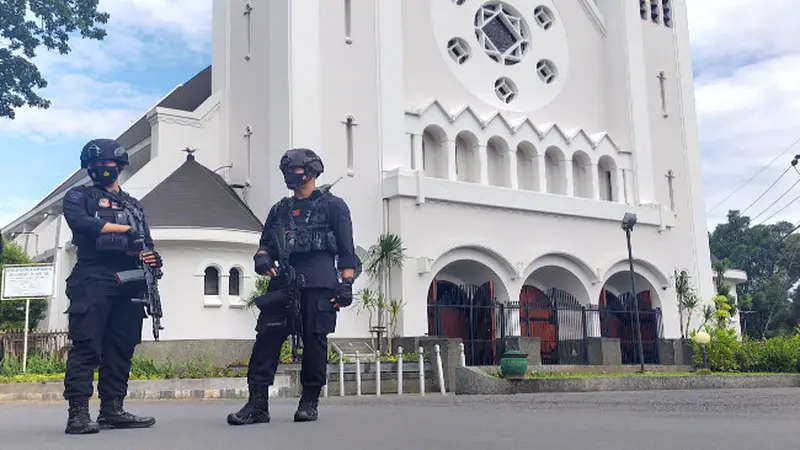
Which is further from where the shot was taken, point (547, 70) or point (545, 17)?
point (545, 17)

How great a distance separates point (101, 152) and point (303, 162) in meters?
1.69

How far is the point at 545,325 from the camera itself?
2803 cm

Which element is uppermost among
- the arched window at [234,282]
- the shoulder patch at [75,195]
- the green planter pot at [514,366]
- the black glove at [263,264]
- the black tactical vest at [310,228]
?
the arched window at [234,282]

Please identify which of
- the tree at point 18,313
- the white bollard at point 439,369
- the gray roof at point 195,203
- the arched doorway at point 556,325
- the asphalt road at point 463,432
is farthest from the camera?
the arched doorway at point 556,325

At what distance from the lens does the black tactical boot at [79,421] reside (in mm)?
6418

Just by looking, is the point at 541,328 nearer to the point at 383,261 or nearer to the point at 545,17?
the point at 383,261

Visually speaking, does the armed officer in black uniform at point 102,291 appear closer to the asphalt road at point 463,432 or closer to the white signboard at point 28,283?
the asphalt road at point 463,432

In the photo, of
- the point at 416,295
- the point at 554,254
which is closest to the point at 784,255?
the point at 554,254

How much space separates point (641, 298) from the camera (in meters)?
31.0

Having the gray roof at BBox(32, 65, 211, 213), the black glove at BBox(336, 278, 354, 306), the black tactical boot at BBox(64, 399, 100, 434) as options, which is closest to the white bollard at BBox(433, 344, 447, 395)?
the black glove at BBox(336, 278, 354, 306)

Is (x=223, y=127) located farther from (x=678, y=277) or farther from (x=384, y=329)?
(x=678, y=277)

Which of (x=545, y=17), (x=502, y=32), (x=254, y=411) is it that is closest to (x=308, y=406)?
(x=254, y=411)

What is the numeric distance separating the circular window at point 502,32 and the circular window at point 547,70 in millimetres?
832

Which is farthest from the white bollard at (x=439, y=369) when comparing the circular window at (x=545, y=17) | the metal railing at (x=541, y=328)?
the circular window at (x=545, y=17)
